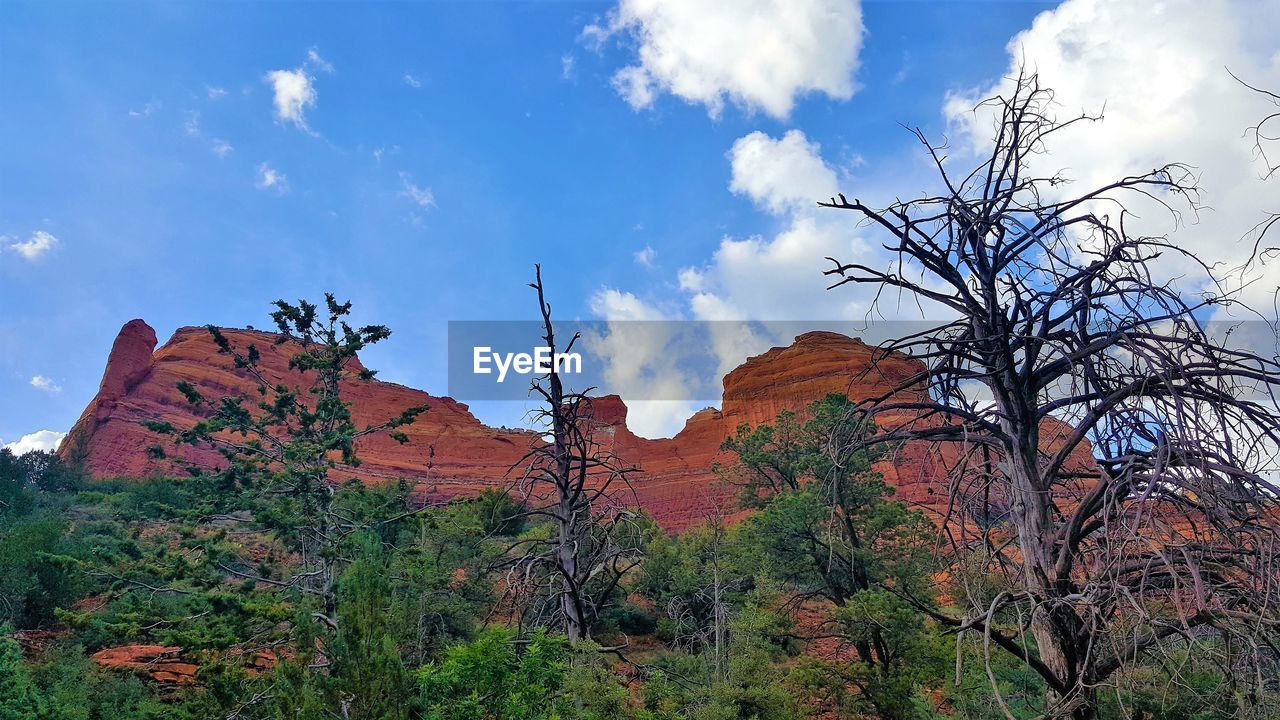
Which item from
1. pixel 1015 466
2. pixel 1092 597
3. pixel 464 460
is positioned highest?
pixel 464 460

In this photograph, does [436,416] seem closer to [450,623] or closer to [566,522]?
[450,623]

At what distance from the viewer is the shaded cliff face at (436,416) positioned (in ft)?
A: 233

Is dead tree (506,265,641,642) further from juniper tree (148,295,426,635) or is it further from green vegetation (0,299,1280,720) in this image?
juniper tree (148,295,426,635)

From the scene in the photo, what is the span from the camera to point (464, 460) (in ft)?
299

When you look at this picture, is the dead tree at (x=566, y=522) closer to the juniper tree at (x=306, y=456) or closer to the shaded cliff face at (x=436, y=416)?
the juniper tree at (x=306, y=456)

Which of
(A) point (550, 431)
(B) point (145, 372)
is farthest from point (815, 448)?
(B) point (145, 372)

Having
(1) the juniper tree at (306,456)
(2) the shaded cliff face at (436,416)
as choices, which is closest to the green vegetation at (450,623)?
(1) the juniper tree at (306,456)

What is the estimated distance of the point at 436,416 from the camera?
9788 centimetres

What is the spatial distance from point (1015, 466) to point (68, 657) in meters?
20.6

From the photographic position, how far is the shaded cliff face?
7100 cm

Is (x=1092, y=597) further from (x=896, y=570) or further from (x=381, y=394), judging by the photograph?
(x=381, y=394)

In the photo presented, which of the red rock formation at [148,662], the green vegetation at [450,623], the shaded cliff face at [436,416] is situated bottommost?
the red rock formation at [148,662]

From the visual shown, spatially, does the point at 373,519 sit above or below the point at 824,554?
Answer: above

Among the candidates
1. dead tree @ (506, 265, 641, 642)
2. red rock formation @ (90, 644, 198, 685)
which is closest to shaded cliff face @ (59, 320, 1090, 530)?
red rock formation @ (90, 644, 198, 685)
